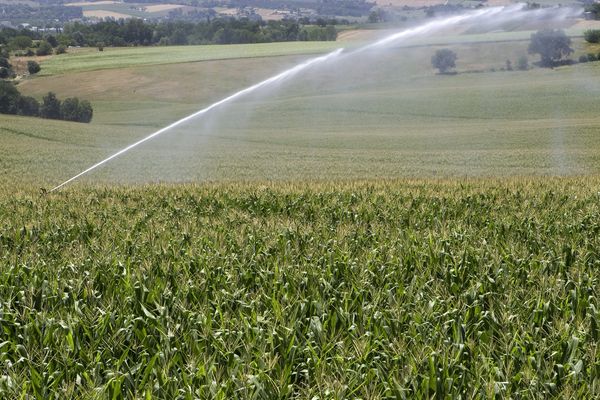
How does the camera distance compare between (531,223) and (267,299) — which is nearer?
(267,299)

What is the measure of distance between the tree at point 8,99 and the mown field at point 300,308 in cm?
7924

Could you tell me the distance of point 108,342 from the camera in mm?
5859

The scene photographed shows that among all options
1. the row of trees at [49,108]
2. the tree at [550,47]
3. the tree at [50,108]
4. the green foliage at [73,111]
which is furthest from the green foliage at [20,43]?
the tree at [550,47]

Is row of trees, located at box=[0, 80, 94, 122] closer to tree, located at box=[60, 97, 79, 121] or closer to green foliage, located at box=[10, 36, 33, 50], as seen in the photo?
tree, located at box=[60, 97, 79, 121]

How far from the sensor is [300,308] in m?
6.64

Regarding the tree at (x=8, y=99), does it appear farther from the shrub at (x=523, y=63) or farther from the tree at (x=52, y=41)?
the tree at (x=52, y=41)

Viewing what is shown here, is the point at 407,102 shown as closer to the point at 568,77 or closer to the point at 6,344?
the point at 568,77

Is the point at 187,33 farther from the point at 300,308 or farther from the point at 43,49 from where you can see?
the point at 300,308

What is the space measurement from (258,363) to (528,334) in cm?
234

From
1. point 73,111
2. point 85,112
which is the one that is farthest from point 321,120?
point 73,111

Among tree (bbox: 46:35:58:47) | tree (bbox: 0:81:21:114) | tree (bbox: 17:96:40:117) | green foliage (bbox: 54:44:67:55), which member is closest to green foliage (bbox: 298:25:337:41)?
green foliage (bbox: 54:44:67:55)

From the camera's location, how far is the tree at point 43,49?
5951 inches

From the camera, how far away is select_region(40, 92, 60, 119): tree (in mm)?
86562

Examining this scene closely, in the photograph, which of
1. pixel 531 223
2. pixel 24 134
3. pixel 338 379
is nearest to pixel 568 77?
pixel 24 134
